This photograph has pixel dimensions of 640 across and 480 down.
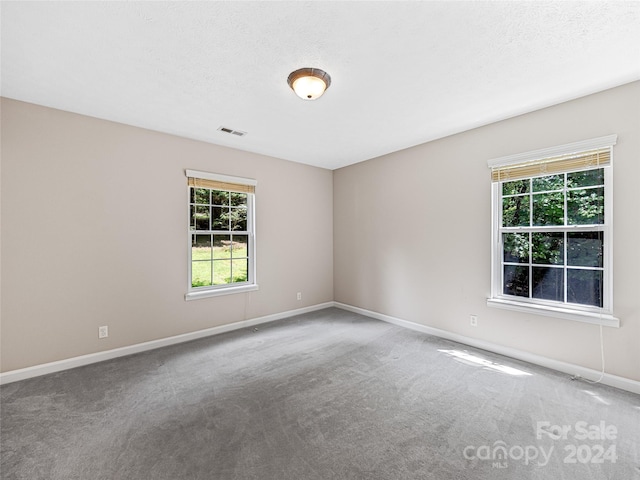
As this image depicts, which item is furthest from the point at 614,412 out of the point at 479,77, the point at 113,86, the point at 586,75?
the point at 113,86

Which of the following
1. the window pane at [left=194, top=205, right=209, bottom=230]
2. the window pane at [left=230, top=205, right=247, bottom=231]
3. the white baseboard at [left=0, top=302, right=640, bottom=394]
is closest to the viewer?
the white baseboard at [left=0, top=302, right=640, bottom=394]

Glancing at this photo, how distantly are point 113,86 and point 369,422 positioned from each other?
349 centimetres

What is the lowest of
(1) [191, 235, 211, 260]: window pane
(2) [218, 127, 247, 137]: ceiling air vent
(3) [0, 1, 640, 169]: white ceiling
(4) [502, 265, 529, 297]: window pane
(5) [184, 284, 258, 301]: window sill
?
(5) [184, 284, 258, 301]: window sill

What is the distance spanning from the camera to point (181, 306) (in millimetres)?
3625

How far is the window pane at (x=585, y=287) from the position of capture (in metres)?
2.62

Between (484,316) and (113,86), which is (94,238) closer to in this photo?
(113,86)

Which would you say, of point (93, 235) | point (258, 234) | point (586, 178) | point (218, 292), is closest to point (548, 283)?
point (586, 178)

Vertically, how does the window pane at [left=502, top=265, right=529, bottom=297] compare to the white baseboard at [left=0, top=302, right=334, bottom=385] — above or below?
above

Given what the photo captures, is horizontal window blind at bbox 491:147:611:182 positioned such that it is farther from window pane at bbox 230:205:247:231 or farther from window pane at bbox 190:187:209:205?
window pane at bbox 190:187:209:205

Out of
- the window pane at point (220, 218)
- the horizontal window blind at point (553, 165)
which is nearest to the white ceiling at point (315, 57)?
the horizontal window blind at point (553, 165)

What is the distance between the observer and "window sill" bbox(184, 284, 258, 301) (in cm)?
369

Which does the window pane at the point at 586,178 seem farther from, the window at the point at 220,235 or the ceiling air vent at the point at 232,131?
the window at the point at 220,235

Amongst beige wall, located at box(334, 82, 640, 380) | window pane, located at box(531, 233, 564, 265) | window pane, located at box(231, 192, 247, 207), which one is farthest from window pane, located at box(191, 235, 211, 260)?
window pane, located at box(531, 233, 564, 265)

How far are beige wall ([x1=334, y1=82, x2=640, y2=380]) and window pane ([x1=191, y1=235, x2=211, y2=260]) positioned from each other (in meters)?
2.36
